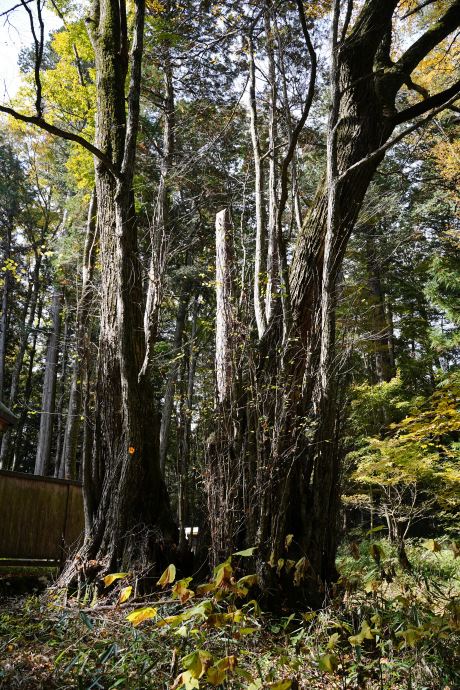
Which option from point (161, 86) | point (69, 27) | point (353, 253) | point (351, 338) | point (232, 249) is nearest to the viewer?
point (351, 338)

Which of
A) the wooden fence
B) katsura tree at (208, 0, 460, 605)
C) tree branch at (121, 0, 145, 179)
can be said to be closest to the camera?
katsura tree at (208, 0, 460, 605)

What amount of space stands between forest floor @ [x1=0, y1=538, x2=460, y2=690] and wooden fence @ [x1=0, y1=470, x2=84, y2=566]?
3856mm

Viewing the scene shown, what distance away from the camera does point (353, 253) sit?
46.2 feet

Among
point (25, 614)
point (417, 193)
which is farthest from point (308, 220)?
point (417, 193)

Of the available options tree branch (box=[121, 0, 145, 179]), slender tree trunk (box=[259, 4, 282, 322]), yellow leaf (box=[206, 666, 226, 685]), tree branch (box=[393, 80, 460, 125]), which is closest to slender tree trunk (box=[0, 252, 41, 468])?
slender tree trunk (box=[259, 4, 282, 322])

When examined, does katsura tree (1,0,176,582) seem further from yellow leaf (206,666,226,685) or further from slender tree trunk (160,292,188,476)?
slender tree trunk (160,292,188,476)

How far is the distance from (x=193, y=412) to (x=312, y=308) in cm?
149

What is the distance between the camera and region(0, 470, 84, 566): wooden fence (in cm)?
666

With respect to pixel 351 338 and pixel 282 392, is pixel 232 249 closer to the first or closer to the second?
pixel 351 338

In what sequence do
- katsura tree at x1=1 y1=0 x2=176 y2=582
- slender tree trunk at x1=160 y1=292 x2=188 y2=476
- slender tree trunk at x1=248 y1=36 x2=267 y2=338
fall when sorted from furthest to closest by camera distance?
slender tree trunk at x1=160 y1=292 x2=188 y2=476, slender tree trunk at x1=248 y1=36 x2=267 y2=338, katsura tree at x1=1 y1=0 x2=176 y2=582

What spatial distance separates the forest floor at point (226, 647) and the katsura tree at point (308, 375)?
50 centimetres

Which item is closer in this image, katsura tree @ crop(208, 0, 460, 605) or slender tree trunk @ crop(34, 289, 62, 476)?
katsura tree @ crop(208, 0, 460, 605)

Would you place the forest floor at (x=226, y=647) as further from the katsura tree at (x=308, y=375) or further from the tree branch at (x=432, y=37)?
the tree branch at (x=432, y=37)

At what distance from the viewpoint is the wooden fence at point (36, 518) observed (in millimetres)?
6664
